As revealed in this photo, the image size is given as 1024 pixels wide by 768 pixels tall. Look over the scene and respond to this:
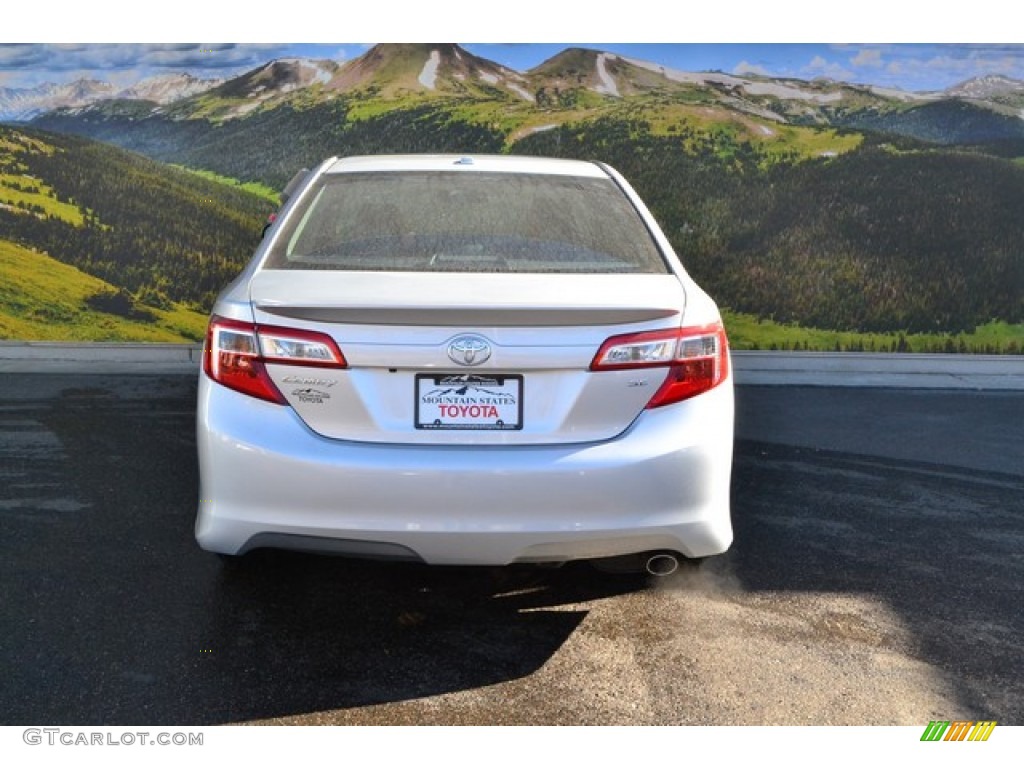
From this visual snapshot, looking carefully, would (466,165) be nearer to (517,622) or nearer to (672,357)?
(672,357)

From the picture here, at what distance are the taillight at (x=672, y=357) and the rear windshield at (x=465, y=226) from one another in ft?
1.46

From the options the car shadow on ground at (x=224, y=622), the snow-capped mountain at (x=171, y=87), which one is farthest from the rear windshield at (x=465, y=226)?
the snow-capped mountain at (x=171, y=87)

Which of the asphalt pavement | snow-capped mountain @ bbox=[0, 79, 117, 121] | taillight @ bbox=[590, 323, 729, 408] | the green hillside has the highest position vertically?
taillight @ bbox=[590, 323, 729, 408]

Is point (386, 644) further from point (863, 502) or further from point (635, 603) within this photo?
point (863, 502)

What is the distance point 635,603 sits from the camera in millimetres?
4000

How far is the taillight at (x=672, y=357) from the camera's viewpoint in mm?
3201

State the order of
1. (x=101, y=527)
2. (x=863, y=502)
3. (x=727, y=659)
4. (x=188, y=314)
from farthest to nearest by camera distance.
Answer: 1. (x=188, y=314)
2. (x=863, y=502)
3. (x=101, y=527)
4. (x=727, y=659)

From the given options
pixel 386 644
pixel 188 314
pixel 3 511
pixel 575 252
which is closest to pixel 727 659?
pixel 386 644

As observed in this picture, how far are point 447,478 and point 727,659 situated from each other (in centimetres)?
117

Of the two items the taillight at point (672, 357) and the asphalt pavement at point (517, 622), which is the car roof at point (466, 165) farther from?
the asphalt pavement at point (517, 622)

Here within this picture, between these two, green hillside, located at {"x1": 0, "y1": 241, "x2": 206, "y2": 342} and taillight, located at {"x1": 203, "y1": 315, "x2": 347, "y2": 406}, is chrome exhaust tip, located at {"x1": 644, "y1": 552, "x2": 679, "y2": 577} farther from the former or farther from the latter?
green hillside, located at {"x1": 0, "y1": 241, "x2": 206, "y2": 342}

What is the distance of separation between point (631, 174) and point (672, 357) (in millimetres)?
5755

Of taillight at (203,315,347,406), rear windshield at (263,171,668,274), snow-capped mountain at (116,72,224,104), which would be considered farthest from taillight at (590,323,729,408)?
snow-capped mountain at (116,72,224,104)

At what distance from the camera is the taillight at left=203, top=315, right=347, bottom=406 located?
3.16 m
